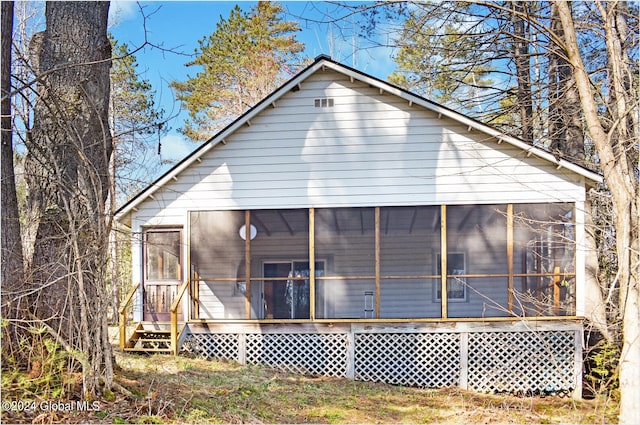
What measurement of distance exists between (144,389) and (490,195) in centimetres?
731

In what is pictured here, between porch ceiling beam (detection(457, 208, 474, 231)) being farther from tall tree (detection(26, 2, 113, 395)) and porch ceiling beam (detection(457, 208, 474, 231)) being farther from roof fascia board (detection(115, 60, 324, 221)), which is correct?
tall tree (detection(26, 2, 113, 395))

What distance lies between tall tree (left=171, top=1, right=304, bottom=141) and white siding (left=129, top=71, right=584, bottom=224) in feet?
44.4

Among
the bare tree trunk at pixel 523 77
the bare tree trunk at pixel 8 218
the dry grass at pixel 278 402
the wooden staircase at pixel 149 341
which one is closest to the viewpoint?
the bare tree trunk at pixel 8 218

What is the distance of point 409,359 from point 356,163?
4.16 meters

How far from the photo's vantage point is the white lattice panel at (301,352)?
9648 millimetres

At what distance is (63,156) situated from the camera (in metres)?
5.50

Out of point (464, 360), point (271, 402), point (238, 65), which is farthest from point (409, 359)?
point (238, 65)

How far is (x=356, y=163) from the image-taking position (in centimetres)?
Result: 977

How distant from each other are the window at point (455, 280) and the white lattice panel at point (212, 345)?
623cm

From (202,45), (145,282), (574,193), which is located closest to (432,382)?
(574,193)

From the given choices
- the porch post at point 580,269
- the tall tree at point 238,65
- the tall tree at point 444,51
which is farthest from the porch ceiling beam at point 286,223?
the tall tree at point 238,65

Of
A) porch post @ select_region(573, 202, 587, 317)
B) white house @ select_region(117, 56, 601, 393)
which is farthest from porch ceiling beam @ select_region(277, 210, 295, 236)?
porch post @ select_region(573, 202, 587, 317)

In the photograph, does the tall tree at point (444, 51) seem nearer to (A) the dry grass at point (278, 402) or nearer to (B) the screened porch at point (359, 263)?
(B) the screened porch at point (359, 263)

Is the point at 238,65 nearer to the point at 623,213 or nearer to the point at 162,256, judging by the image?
the point at 162,256
